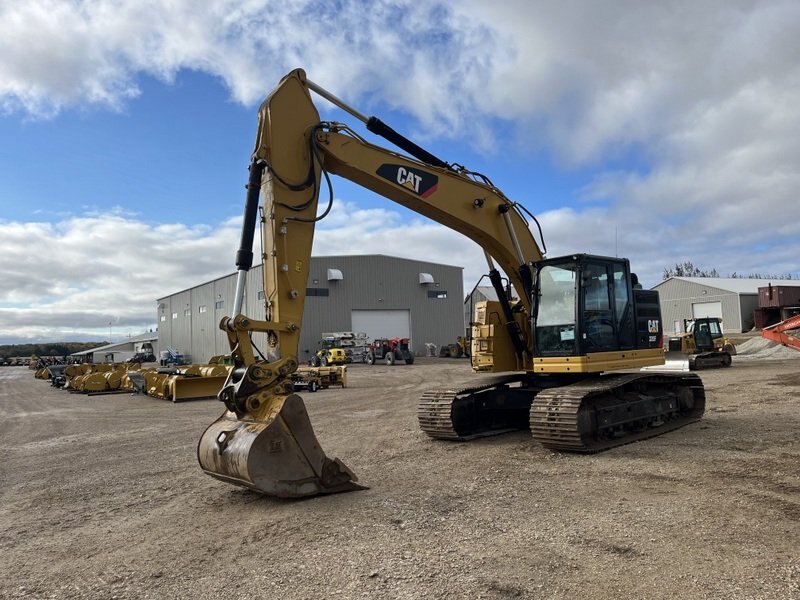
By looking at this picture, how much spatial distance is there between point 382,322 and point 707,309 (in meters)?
29.4

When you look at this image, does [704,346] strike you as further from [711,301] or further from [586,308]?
[711,301]

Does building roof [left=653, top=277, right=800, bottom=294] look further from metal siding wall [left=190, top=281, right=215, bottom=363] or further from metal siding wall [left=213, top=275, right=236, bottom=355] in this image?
metal siding wall [left=190, top=281, right=215, bottom=363]

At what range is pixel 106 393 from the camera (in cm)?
2631

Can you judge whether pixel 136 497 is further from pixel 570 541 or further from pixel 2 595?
pixel 570 541

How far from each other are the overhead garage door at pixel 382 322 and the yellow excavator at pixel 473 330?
36.5 metres

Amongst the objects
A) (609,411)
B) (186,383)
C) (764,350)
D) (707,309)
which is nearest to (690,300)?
(707,309)

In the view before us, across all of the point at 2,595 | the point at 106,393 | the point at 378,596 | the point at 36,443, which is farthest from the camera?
the point at 106,393

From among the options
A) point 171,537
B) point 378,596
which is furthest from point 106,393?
point 378,596

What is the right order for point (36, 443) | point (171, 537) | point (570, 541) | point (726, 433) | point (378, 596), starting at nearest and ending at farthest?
1. point (378, 596)
2. point (570, 541)
3. point (171, 537)
4. point (726, 433)
5. point (36, 443)

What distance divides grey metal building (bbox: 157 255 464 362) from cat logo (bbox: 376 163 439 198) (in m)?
33.8

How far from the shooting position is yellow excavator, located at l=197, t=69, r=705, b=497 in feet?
20.8

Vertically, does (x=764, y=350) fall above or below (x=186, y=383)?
above

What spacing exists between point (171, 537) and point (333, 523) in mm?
1471

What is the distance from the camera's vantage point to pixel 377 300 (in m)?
47.4
